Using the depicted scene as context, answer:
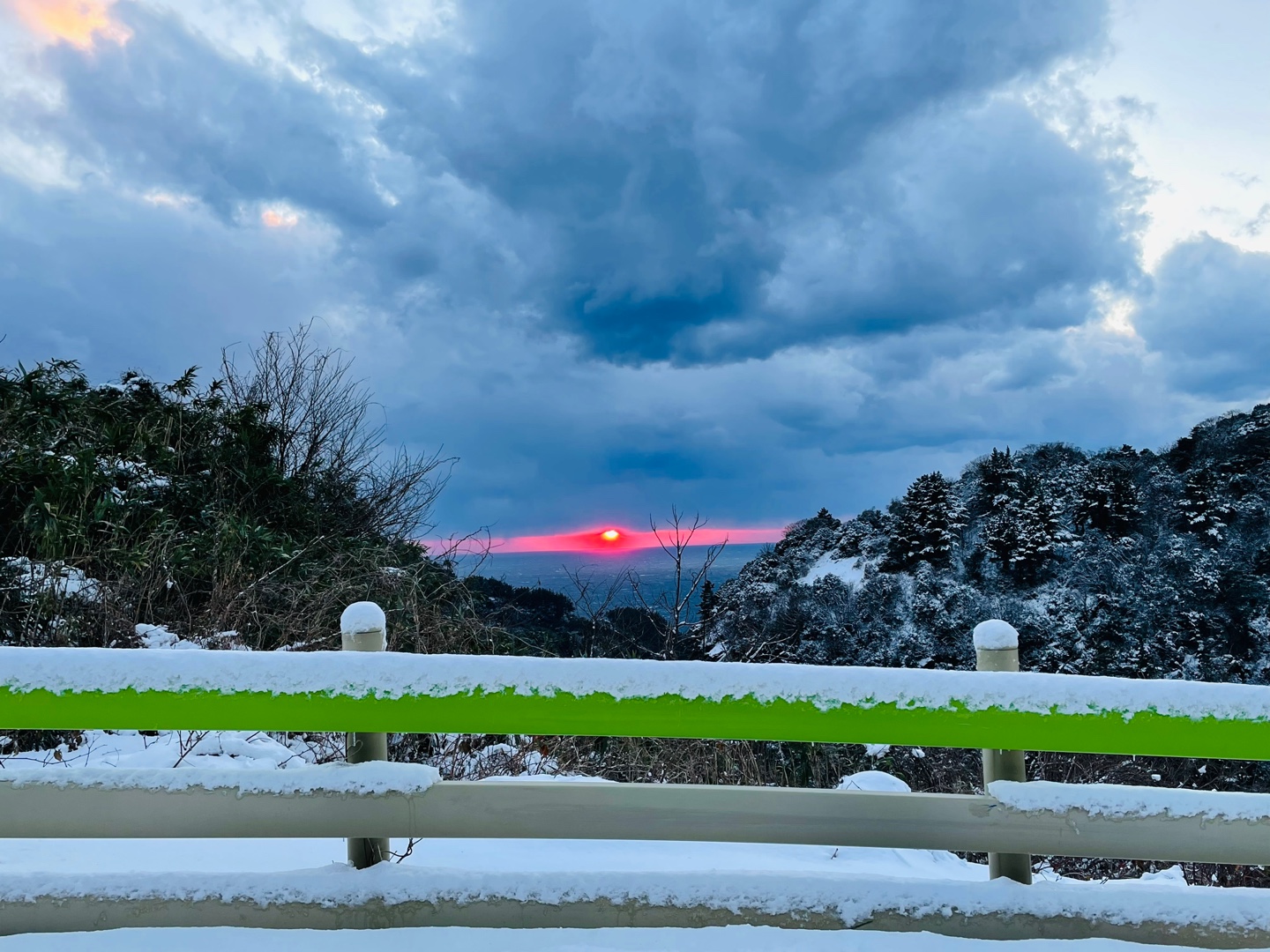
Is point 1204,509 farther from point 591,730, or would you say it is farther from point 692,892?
point 591,730

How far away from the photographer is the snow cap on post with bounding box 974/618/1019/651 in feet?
7.09

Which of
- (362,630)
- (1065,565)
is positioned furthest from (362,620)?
(1065,565)

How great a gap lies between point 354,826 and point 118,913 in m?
0.66

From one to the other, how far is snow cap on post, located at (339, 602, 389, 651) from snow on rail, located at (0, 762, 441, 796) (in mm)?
333

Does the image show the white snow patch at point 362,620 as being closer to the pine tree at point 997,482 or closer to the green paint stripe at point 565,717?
the green paint stripe at point 565,717

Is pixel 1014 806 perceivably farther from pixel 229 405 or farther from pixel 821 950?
pixel 229 405

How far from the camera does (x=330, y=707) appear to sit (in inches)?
76.8

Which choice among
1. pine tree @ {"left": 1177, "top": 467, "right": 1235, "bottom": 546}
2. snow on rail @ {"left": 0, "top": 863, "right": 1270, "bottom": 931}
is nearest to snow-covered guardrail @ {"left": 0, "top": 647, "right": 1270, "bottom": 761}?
snow on rail @ {"left": 0, "top": 863, "right": 1270, "bottom": 931}

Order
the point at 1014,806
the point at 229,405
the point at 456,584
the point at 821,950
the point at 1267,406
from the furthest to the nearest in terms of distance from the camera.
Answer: the point at 1267,406 → the point at 229,405 → the point at 456,584 → the point at 1014,806 → the point at 821,950

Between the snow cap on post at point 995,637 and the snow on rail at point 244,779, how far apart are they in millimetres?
1605

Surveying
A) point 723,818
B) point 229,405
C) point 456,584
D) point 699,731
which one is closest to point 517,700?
point 699,731

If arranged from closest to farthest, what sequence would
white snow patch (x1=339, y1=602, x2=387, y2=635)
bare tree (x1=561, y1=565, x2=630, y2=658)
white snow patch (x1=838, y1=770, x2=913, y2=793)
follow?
white snow patch (x1=339, y1=602, x2=387, y2=635)
white snow patch (x1=838, y1=770, x2=913, y2=793)
bare tree (x1=561, y1=565, x2=630, y2=658)

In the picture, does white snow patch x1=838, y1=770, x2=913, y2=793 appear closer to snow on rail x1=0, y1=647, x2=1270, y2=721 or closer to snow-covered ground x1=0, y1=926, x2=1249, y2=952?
snow-covered ground x1=0, y1=926, x2=1249, y2=952

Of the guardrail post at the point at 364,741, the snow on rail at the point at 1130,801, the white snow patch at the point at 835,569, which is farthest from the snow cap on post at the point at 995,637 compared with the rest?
the white snow patch at the point at 835,569
